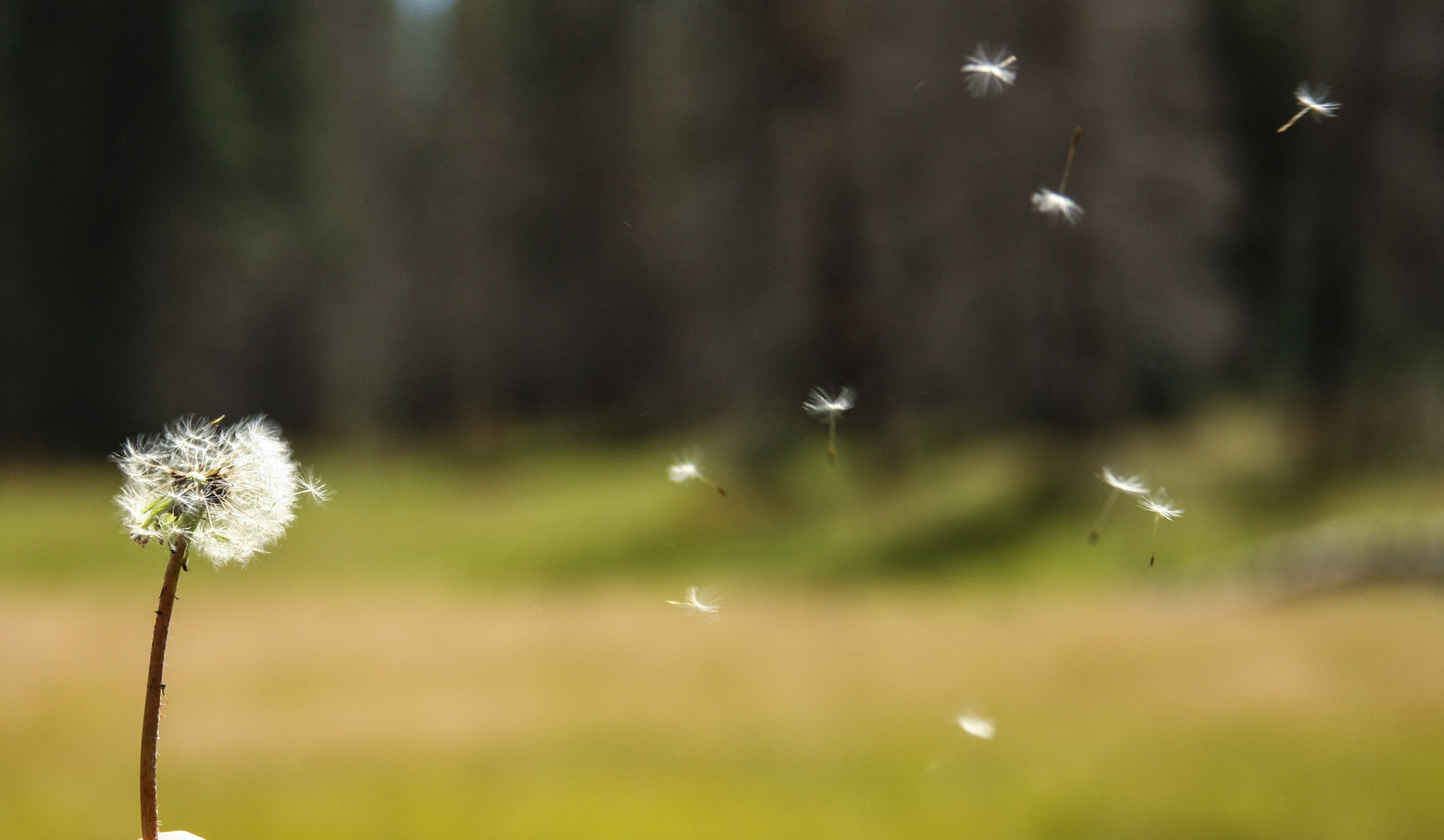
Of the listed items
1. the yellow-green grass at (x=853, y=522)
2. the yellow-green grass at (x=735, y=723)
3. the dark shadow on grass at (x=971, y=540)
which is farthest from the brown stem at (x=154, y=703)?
the dark shadow on grass at (x=971, y=540)

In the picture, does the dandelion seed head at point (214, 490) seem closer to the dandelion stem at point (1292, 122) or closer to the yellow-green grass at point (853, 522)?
the dandelion stem at point (1292, 122)

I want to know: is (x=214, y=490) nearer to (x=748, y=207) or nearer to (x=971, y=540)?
(x=971, y=540)

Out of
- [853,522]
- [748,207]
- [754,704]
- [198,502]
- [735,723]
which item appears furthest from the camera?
[748,207]

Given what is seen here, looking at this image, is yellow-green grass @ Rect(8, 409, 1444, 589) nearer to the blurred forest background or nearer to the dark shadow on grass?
the dark shadow on grass

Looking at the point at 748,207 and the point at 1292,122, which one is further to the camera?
the point at 748,207

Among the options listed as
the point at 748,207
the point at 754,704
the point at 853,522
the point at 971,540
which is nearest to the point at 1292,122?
the point at 754,704

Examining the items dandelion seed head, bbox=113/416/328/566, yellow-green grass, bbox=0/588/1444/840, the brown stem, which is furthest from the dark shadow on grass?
the brown stem
